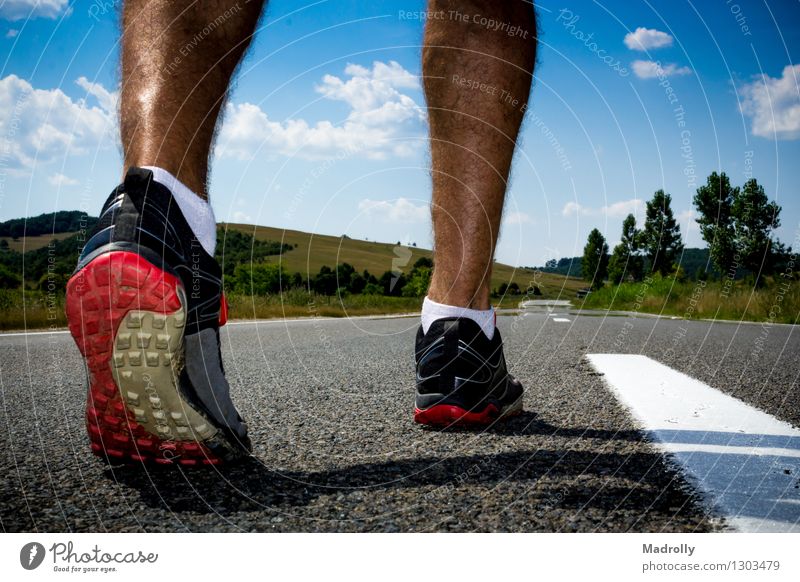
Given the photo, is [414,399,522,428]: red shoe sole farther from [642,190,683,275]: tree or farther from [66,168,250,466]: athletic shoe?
[642,190,683,275]: tree

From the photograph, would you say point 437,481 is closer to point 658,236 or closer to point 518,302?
point 518,302

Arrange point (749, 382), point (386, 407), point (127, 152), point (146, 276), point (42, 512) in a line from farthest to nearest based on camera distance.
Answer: point (749, 382) < point (386, 407) < point (127, 152) < point (146, 276) < point (42, 512)

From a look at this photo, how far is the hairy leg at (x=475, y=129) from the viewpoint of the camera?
6.13 ft

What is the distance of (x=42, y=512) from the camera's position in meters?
1.00

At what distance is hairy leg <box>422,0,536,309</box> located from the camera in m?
1.87

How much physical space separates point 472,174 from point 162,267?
1.03m

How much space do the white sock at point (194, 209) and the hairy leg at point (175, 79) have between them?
0.9 inches

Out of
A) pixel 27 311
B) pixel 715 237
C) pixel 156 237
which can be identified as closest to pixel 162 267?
pixel 156 237

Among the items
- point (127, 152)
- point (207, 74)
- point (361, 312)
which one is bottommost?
point (361, 312)

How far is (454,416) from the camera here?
169 cm

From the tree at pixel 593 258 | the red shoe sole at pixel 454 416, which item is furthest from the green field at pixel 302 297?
the tree at pixel 593 258
